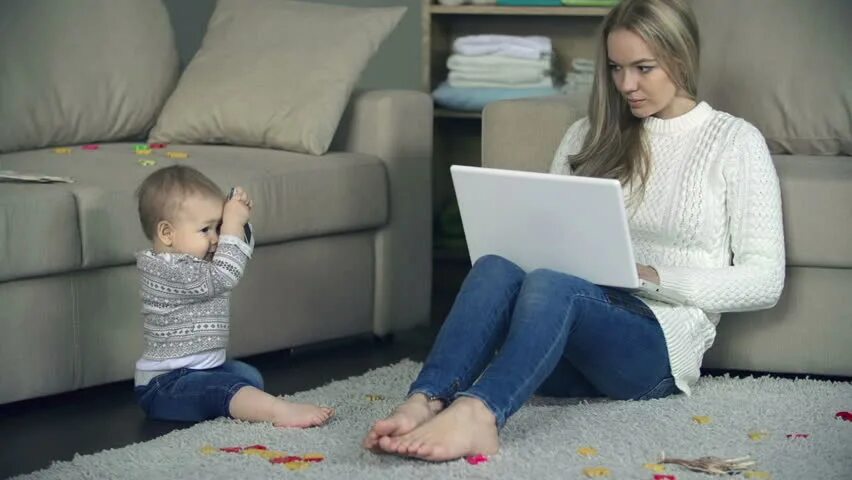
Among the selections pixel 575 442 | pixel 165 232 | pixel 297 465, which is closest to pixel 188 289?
pixel 165 232

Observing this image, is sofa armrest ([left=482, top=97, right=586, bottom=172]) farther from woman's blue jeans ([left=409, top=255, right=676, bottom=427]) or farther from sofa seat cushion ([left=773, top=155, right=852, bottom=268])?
woman's blue jeans ([left=409, top=255, right=676, bottom=427])

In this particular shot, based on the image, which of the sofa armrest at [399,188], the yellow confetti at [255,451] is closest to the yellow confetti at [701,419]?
the yellow confetti at [255,451]

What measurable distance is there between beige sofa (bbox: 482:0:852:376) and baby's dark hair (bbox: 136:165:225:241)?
2.40 feet

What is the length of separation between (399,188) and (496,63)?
2.87 feet

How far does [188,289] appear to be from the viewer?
2.50 m

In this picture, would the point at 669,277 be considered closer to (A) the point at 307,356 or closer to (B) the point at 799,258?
(B) the point at 799,258

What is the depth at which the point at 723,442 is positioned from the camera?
2.29m

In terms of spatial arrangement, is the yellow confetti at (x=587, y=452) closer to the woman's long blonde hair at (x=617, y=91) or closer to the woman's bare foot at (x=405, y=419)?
the woman's bare foot at (x=405, y=419)

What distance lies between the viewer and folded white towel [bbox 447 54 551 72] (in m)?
4.09

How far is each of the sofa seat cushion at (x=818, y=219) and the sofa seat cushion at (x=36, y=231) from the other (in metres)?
1.40

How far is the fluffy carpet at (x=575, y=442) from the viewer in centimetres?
212

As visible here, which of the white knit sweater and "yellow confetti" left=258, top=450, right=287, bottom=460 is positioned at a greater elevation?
the white knit sweater

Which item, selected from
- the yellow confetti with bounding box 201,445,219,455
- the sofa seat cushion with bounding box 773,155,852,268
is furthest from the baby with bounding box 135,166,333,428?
the sofa seat cushion with bounding box 773,155,852,268

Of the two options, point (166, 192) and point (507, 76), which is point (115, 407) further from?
point (507, 76)
